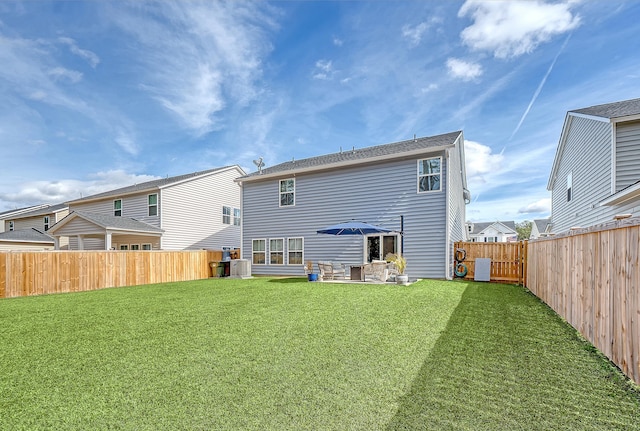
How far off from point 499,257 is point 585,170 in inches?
167

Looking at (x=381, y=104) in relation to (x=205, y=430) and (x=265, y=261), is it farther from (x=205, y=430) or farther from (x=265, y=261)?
(x=205, y=430)

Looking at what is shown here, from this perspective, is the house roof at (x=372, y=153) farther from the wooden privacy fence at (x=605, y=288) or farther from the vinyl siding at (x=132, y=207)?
the wooden privacy fence at (x=605, y=288)

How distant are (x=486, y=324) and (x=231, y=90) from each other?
1409 centimetres

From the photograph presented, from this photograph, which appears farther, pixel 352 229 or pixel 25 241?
pixel 25 241

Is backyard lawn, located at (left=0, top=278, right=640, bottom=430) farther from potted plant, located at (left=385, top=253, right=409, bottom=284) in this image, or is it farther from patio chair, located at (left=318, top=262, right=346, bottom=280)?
patio chair, located at (left=318, top=262, right=346, bottom=280)

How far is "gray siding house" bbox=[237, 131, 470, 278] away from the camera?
12.1m

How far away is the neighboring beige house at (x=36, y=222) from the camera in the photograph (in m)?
23.6

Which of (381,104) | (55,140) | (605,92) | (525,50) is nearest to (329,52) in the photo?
(381,104)

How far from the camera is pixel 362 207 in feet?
44.3

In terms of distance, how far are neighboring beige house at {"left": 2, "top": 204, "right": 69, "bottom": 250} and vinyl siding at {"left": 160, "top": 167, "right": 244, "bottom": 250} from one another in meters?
10.6

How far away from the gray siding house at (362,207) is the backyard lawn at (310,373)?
21.0ft

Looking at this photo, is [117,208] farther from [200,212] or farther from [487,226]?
[487,226]

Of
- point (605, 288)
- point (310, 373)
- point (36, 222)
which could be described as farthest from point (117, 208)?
point (605, 288)

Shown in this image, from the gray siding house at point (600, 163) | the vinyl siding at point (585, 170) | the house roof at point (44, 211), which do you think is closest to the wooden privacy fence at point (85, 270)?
the gray siding house at point (600, 163)
